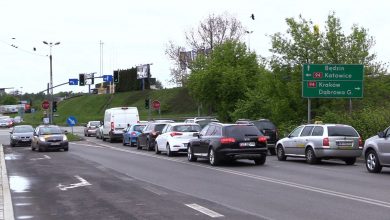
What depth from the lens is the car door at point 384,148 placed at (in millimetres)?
17828

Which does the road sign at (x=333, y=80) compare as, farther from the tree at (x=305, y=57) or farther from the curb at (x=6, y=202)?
the curb at (x=6, y=202)

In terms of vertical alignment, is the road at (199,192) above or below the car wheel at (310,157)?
below

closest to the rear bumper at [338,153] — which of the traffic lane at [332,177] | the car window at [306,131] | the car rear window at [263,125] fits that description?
the traffic lane at [332,177]

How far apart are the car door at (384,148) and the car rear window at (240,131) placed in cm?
490

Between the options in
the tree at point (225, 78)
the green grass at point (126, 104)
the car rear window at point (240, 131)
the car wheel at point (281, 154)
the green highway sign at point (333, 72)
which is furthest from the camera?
the green grass at point (126, 104)

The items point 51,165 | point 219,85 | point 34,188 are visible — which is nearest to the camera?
point 34,188

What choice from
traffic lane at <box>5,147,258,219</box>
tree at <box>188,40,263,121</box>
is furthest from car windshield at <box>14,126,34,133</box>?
traffic lane at <box>5,147,258,219</box>

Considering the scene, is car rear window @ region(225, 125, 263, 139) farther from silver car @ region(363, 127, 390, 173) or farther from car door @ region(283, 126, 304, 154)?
silver car @ region(363, 127, 390, 173)

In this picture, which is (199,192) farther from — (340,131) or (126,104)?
(126,104)

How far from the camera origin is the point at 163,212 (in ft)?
34.7

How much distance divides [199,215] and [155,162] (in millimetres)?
13725

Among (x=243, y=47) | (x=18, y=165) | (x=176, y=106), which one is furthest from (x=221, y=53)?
(x=176, y=106)

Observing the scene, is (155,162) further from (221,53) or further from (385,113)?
(221,53)

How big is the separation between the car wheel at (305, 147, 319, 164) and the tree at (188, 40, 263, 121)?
20.8 meters
